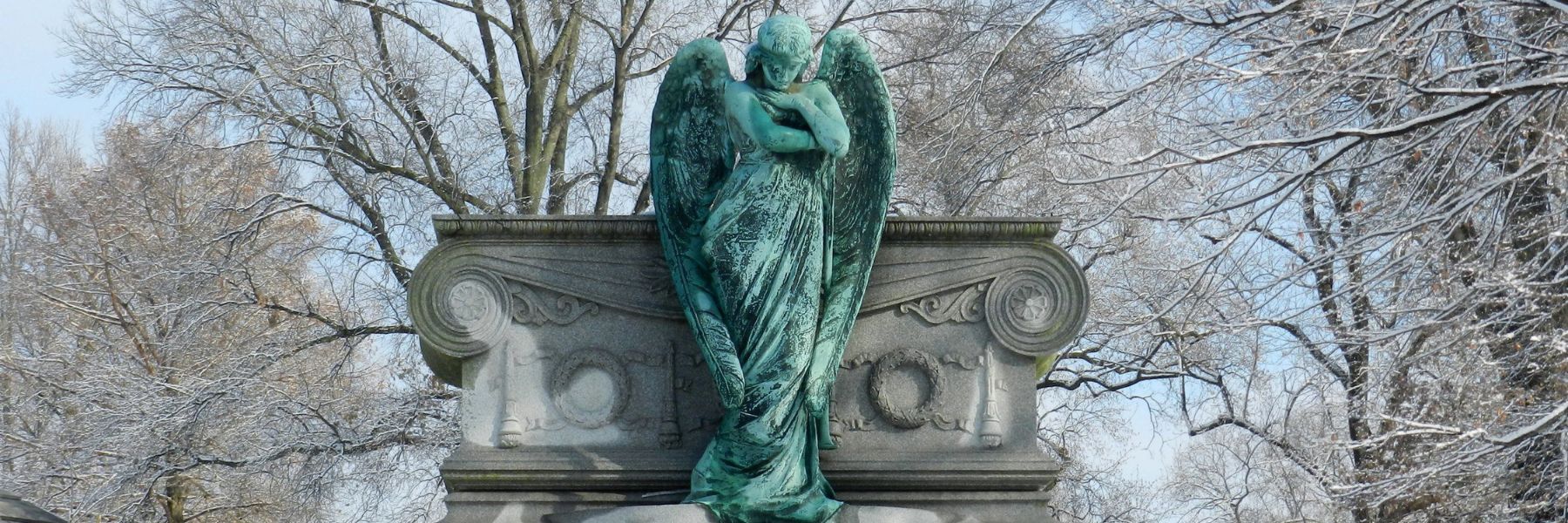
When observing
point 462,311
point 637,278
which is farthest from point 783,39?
point 462,311

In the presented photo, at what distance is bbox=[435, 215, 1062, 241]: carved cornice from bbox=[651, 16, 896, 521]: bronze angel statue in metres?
0.13

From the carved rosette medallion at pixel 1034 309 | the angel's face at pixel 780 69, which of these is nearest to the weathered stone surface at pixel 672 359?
the carved rosette medallion at pixel 1034 309

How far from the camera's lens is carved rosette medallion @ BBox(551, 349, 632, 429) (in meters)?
7.74

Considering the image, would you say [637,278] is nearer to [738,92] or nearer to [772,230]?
[772,230]

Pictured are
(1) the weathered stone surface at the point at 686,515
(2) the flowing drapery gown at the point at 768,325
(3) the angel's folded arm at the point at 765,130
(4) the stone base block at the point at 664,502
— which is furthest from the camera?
(4) the stone base block at the point at 664,502

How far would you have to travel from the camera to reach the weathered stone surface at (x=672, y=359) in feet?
25.1

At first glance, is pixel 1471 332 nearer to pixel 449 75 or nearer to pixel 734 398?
pixel 734 398

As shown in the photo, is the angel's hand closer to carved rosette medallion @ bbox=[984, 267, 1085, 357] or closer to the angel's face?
the angel's face

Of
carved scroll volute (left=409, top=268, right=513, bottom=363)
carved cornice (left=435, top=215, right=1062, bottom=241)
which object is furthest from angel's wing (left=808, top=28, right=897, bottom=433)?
carved scroll volute (left=409, top=268, right=513, bottom=363)

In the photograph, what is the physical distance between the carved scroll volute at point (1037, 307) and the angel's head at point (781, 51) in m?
1.04

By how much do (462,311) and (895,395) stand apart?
1533 mm

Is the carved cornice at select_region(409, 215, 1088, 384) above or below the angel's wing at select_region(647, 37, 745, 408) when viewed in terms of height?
below

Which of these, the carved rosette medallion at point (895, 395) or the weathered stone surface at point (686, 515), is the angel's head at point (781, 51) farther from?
the weathered stone surface at point (686, 515)

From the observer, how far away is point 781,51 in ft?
24.5
